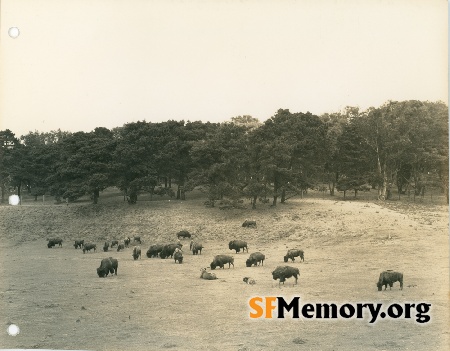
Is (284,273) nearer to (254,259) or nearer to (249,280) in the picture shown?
(249,280)

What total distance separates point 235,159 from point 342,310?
28448 millimetres

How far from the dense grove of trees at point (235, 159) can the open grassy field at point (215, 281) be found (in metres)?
2.38

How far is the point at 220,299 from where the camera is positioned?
2084 centimetres

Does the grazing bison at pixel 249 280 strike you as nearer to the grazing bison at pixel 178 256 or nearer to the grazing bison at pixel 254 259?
the grazing bison at pixel 254 259

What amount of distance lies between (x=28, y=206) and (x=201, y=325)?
3813 centimetres

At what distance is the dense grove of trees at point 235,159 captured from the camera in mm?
44812

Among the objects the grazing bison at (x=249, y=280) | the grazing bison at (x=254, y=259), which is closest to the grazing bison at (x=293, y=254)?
the grazing bison at (x=254, y=259)

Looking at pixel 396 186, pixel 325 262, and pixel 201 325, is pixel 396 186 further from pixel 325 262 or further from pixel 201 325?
pixel 201 325

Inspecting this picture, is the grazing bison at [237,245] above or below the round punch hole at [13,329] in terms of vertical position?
above

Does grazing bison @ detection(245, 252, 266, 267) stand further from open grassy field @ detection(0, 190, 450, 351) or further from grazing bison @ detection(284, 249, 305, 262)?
grazing bison @ detection(284, 249, 305, 262)

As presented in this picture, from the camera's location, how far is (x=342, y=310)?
59.5 feet

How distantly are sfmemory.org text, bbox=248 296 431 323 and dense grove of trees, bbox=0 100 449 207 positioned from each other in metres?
25.0

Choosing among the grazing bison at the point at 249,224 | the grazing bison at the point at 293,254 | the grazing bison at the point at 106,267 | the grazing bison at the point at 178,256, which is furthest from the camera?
the grazing bison at the point at 249,224

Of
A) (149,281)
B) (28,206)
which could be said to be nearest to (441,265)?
(149,281)
